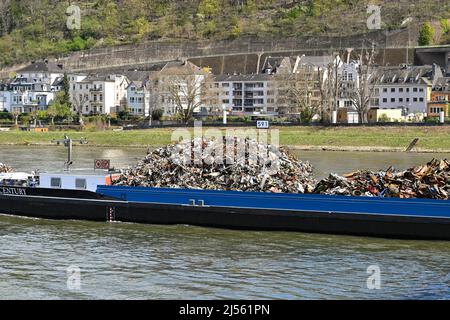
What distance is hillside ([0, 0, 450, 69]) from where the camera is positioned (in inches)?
4934

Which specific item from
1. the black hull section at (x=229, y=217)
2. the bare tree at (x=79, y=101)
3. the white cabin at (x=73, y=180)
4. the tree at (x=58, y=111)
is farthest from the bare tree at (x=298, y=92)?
the black hull section at (x=229, y=217)

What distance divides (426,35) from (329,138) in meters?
49.5

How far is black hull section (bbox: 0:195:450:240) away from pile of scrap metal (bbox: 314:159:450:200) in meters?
1.23

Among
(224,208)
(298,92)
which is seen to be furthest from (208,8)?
(224,208)

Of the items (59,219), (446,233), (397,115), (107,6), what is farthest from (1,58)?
(446,233)

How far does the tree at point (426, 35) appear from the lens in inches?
4385

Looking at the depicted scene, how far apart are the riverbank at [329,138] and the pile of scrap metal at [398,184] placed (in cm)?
3607

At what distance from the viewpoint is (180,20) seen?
458ft

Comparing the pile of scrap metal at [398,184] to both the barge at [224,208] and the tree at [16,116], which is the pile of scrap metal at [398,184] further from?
the tree at [16,116]

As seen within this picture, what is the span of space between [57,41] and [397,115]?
244 feet

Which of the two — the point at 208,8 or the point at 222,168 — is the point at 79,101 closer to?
the point at 208,8

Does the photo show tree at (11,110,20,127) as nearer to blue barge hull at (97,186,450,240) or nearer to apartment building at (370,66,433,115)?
apartment building at (370,66,433,115)

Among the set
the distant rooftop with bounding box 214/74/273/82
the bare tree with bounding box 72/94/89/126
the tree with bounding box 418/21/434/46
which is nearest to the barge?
the distant rooftop with bounding box 214/74/273/82
